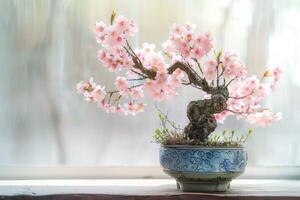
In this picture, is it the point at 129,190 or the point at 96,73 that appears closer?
the point at 129,190

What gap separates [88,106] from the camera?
5.40 ft

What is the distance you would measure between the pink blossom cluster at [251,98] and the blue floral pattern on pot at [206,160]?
131 mm

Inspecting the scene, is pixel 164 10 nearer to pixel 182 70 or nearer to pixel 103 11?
pixel 103 11

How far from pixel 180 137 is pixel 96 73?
1.43ft

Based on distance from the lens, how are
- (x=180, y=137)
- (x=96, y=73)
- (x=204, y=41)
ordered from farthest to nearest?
1. (x=96, y=73)
2. (x=180, y=137)
3. (x=204, y=41)

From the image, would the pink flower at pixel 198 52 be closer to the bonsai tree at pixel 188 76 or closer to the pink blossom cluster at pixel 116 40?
the bonsai tree at pixel 188 76

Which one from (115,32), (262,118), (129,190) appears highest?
(115,32)

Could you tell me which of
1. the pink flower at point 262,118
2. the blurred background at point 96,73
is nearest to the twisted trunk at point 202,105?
the pink flower at point 262,118

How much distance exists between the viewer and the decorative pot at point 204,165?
→ 1314mm

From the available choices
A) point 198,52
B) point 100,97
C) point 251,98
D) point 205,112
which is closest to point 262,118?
point 251,98

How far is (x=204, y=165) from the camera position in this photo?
4.31ft

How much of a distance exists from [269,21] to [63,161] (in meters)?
0.92

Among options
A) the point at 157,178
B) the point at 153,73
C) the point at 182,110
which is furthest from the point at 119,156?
the point at 153,73

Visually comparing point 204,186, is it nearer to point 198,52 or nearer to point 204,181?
point 204,181
